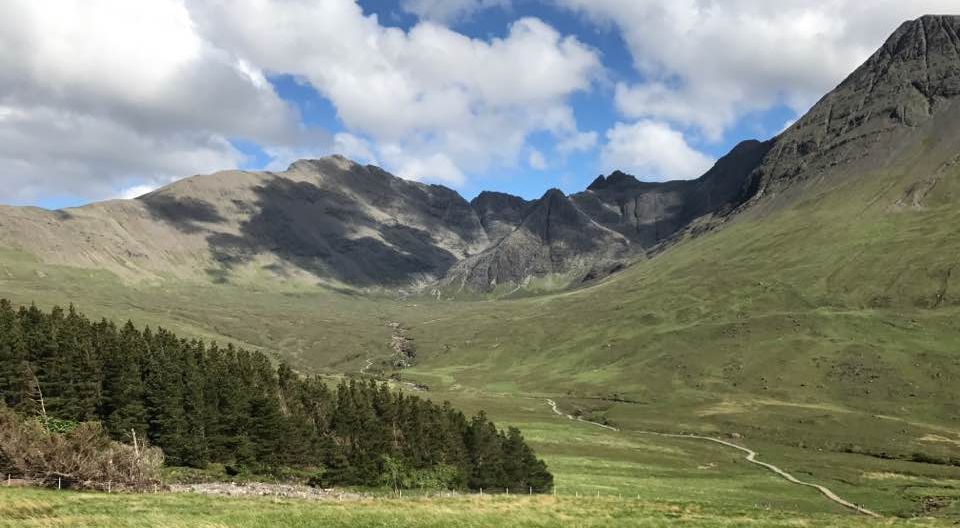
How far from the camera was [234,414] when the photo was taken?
82.3 metres

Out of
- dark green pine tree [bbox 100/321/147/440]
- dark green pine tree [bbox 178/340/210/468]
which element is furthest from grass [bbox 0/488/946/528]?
dark green pine tree [bbox 100/321/147/440]

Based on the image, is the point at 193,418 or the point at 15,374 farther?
the point at 193,418

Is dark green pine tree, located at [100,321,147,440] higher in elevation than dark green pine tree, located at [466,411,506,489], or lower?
higher

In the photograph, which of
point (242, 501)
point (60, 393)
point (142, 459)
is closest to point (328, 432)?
point (60, 393)

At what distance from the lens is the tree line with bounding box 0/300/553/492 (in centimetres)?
7750

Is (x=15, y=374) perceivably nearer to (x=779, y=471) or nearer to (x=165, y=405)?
(x=165, y=405)

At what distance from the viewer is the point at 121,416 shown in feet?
255

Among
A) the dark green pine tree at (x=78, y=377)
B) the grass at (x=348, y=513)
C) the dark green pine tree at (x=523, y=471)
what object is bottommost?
the dark green pine tree at (x=523, y=471)

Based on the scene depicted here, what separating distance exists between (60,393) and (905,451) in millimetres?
162344

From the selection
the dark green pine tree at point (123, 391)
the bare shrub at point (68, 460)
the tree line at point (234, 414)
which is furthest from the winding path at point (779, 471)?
the dark green pine tree at point (123, 391)

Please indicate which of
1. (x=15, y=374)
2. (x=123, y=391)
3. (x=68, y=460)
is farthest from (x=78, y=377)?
(x=68, y=460)

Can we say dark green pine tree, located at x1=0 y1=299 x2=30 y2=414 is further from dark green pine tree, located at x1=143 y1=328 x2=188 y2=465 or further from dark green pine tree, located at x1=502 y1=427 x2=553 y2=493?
dark green pine tree, located at x1=502 y1=427 x2=553 y2=493

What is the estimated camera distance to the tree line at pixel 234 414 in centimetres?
7750

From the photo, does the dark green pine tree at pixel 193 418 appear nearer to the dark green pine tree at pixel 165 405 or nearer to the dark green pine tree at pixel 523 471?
the dark green pine tree at pixel 165 405
